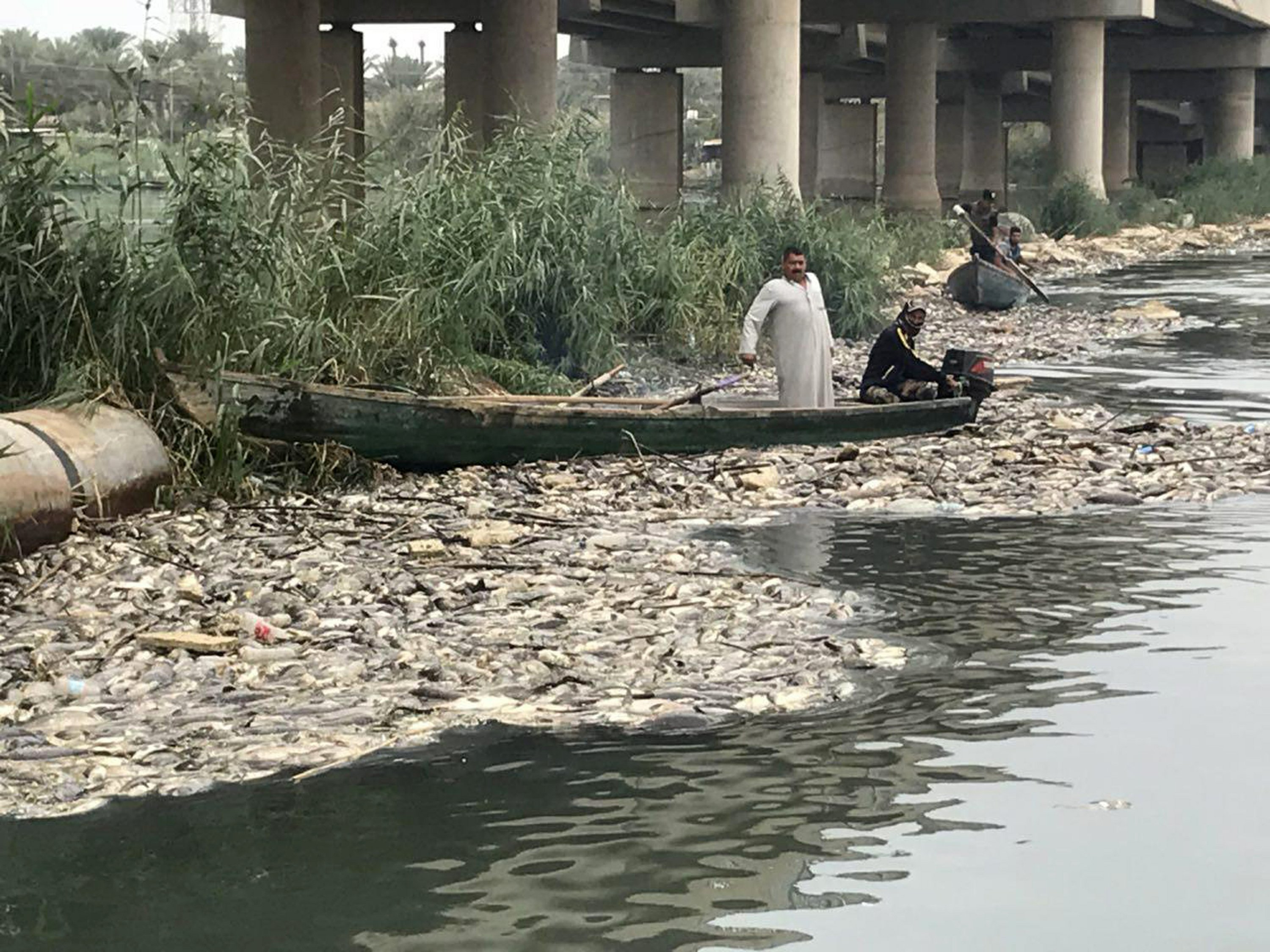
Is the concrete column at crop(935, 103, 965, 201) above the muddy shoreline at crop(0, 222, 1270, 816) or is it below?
above

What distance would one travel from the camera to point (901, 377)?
1816 centimetres

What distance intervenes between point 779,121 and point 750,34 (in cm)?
179

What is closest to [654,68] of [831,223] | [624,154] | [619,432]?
[624,154]

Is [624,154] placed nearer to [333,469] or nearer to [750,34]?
[750,34]

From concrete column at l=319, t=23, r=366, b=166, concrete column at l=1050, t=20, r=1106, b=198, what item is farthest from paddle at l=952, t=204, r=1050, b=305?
concrete column at l=1050, t=20, r=1106, b=198

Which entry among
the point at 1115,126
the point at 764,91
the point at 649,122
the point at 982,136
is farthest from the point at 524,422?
the point at 982,136

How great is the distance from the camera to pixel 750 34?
37.6 meters

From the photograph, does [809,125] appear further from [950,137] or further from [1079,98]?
[950,137]

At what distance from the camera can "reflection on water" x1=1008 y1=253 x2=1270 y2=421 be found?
21656 millimetres

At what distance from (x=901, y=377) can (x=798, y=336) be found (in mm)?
1273

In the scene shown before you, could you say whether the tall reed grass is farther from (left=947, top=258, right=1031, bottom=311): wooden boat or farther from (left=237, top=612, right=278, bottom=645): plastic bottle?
(left=947, top=258, right=1031, bottom=311): wooden boat

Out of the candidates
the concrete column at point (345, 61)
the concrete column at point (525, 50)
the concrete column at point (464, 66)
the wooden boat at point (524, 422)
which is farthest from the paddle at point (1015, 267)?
the concrete column at point (464, 66)

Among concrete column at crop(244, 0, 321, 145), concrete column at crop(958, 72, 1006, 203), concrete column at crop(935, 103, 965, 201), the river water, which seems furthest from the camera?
concrete column at crop(935, 103, 965, 201)

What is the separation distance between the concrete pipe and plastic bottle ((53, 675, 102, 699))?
2.35 meters
